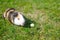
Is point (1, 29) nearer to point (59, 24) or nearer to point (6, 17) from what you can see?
point (6, 17)

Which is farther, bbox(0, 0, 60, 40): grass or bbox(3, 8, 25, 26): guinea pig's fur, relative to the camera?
bbox(3, 8, 25, 26): guinea pig's fur

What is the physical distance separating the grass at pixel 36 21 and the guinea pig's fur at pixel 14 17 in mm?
123

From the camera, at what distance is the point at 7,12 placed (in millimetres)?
6066

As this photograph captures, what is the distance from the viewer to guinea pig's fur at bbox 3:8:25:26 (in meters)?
5.80

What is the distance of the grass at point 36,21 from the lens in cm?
560


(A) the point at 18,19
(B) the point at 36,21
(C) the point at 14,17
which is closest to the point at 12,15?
(C) the point at 14,17

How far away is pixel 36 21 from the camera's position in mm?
6020

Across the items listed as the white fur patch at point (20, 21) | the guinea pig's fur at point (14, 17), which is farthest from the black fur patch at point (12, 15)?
the white fur patch at point (20, 21)

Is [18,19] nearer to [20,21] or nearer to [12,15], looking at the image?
[20,21]

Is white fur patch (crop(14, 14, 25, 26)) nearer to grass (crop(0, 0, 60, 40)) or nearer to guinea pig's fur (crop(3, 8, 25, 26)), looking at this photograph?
guinea pig's fur (crop(3, 8, 25, 26))

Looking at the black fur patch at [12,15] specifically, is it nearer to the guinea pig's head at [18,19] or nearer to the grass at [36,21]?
the guinea pig's head at [18,19]

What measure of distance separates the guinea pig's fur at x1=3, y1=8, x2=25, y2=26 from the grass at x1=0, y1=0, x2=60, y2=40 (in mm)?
123

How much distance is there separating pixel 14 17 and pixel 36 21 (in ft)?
2.17

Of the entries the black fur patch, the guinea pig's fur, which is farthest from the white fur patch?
the black fur patch
